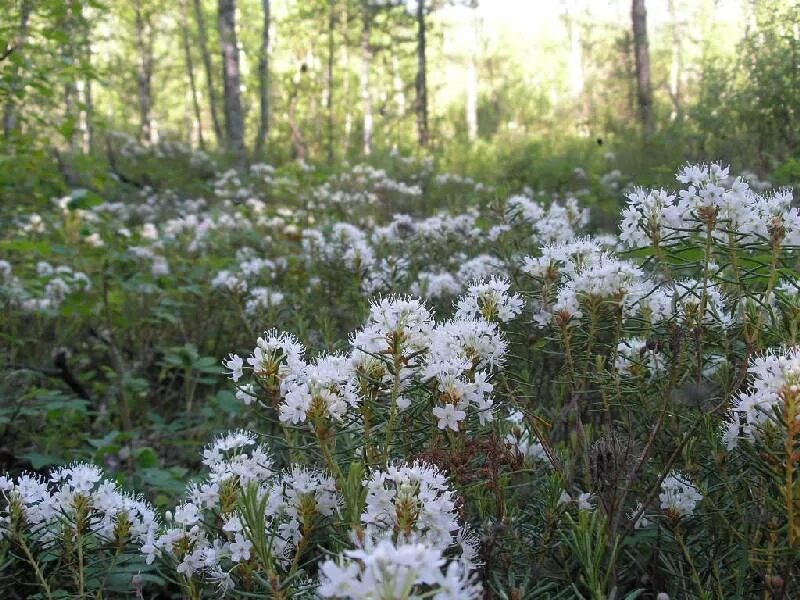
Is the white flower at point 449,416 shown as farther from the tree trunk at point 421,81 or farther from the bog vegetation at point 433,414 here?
the tree trunk at point 421,81

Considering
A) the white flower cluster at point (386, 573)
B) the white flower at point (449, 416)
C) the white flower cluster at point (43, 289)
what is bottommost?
the white flower cluster at point (43, 289)

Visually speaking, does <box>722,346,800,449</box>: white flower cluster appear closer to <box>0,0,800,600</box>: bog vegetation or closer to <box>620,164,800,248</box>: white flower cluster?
<box>0,0,800,600</box>: bog vegetation

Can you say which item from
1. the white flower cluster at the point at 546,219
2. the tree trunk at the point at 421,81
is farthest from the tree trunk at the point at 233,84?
the white flower cluster at the point at 546,219

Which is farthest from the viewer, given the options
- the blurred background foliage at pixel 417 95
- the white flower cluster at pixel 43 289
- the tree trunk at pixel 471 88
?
the tree trunk at pixel 471 88

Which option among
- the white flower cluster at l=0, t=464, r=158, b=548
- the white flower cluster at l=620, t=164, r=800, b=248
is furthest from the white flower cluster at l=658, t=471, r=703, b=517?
the white flower cluster at l=0, t=464, r=158, b=548

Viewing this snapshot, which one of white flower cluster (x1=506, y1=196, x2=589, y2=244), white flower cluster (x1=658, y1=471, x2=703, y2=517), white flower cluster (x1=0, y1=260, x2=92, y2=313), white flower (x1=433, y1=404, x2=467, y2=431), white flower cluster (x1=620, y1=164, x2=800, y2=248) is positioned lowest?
white flower cluster (x1=658, y1=471, x2=703, y2=517)

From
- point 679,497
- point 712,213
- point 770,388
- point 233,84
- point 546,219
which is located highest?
point 233,84

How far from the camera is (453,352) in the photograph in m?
1.56

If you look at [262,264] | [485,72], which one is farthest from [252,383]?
[485,72]

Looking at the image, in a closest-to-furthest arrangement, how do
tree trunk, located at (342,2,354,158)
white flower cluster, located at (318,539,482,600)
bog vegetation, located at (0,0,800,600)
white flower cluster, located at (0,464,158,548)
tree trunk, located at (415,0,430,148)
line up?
white flower cluster, located at (318,539,482,600), bog vegetation, located at (0,0,800,600), white flower cluster, located at (0,464,158,548), tree trunk, located at (415,0,430,148), tree trunk, located at (342,2,354,158)

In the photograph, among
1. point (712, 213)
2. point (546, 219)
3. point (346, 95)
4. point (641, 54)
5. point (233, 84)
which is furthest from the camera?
point (346, 95)

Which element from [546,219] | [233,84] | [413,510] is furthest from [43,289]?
[233,84]

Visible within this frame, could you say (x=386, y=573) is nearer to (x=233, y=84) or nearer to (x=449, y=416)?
(x=449, y=416)

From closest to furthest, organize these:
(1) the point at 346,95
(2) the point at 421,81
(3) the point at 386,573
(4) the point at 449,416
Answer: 1. (3) the point at 386,573
2. (4) the point at 449,416
3. (2) the point at 421,81
4. (1) the point at 346,95
